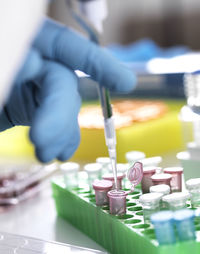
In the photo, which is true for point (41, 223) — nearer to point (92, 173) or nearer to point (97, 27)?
point (92, 173)

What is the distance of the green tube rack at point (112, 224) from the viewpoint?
82 centimetres

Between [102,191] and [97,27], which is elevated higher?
[97,27]

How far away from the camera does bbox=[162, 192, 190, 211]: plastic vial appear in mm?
917

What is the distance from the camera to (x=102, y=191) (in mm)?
1046

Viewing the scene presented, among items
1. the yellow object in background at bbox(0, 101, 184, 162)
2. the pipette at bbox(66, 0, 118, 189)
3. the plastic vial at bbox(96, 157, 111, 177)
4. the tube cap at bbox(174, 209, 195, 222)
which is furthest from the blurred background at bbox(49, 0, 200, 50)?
the tube cap at bbox(174, 209, 195, 222)

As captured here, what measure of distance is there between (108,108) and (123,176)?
0.21m

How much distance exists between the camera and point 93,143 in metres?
1.90

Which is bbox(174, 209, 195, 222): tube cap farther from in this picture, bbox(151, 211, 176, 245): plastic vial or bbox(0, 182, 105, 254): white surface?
bbox(0, 182, 105, 254): white surface

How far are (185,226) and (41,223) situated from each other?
569 mm

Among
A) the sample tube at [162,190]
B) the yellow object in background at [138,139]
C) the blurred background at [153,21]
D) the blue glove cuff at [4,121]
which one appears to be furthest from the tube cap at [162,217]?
the blurred background at [153,21]

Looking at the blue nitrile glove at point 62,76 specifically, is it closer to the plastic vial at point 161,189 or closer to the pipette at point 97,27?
the pipette at point 97,27

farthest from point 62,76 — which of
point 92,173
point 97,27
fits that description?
point 92,173

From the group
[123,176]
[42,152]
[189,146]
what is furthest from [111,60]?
[189,146]

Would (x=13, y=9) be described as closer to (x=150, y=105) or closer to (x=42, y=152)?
(x=42, y=152)
